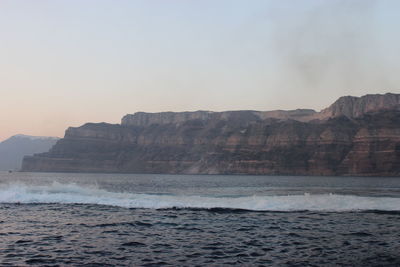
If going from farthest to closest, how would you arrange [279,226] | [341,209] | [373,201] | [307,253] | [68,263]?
[373,201] < [341,209] < [279,226] < [307,253] < [68,263]

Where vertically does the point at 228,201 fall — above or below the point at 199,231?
above

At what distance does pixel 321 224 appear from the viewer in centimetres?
2923

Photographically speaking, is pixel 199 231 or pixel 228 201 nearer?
pixel 199 231

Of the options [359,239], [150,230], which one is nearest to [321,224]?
[359,239]

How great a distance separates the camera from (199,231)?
26469 mm

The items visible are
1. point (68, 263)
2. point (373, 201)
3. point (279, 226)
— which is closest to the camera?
point (68, 263)

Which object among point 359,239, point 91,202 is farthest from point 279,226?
point 91,202

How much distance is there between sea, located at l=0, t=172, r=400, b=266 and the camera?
19.4 meters

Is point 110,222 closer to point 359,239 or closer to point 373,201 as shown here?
point 359,239

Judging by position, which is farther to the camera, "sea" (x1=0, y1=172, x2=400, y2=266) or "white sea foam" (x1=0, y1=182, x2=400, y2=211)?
"white sea foam" (x1=0, y1=182, x2=400, y2=211)

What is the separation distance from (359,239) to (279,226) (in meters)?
5.65

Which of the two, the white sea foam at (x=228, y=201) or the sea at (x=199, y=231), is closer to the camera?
the sea at (x=199, y=231)

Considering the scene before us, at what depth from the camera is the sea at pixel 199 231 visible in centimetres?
1942

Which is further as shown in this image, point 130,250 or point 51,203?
point 51,203
